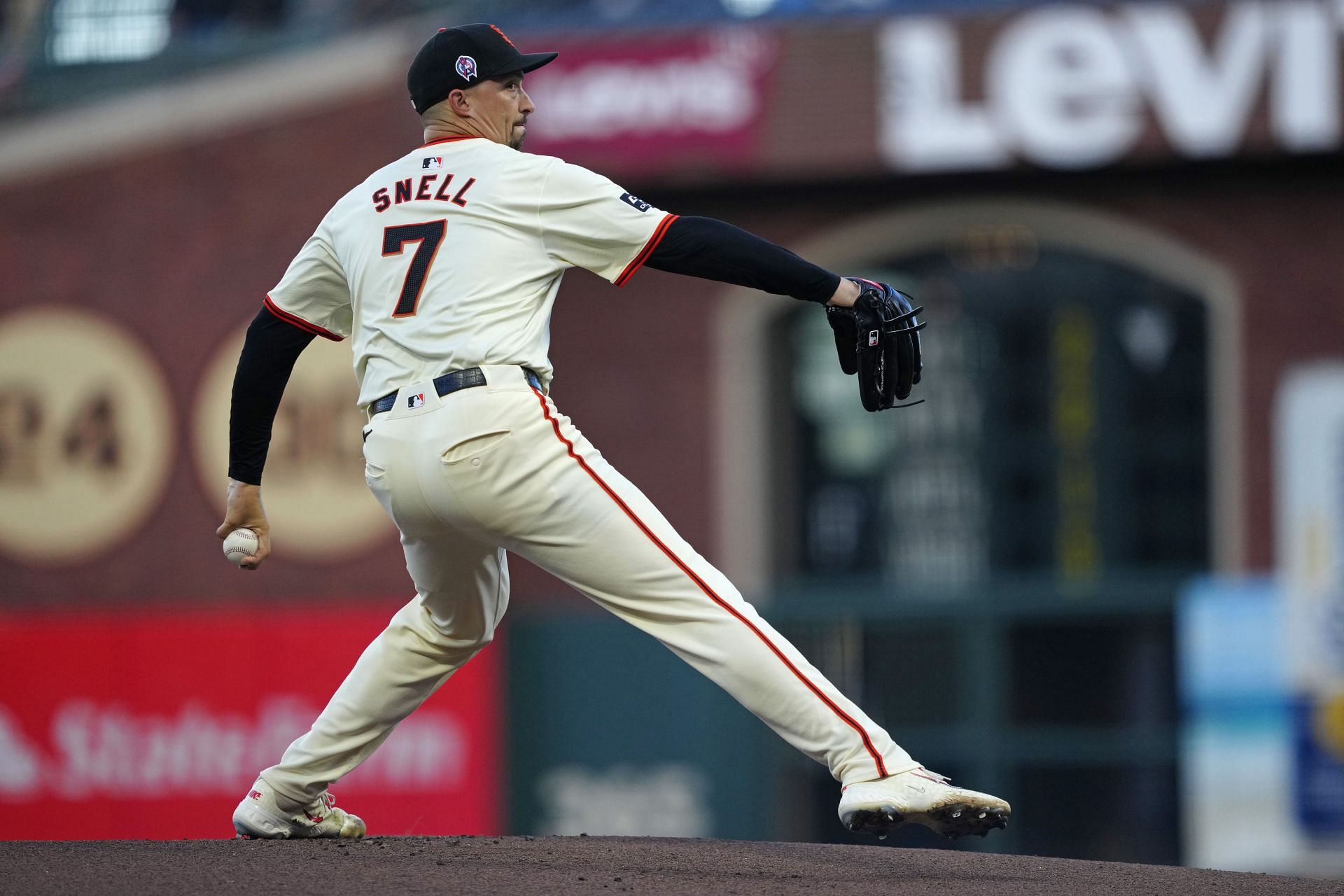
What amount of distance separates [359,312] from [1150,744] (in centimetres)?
806

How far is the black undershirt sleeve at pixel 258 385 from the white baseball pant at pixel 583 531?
473 mm

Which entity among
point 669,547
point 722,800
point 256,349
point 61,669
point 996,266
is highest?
point 996,266

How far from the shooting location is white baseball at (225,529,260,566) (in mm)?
4555

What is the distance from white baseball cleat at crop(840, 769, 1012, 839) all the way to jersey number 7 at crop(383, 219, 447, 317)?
1521mm

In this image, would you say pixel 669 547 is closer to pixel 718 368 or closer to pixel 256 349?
pixel 256 349

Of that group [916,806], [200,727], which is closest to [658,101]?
[200,727]

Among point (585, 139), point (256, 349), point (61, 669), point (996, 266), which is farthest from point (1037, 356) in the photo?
point (256, 349)

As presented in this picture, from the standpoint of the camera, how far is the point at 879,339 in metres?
4.26

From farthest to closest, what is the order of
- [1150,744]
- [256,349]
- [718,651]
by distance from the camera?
[1150,744], [256,349], [718,651]

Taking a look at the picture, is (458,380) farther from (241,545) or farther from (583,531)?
(241,545)

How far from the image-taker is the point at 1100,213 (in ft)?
37.1

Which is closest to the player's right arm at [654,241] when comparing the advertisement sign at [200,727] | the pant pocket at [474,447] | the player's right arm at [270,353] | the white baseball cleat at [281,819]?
the pant pocket at [474,447]

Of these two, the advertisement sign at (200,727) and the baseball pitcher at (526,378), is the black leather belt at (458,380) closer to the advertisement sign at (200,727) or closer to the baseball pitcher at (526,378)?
the baseball pitcher at (526,378)

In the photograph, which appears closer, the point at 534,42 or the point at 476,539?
the point at 476,539
